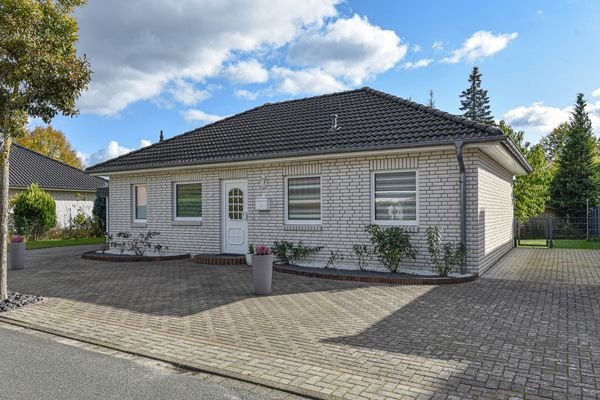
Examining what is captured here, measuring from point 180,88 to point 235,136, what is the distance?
3.44 metres

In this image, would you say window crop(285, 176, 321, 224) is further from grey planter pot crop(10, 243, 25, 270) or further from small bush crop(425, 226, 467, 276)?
grey planter pot crop(10, 243, 25, 270)

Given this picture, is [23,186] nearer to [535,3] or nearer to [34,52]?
[34,52]

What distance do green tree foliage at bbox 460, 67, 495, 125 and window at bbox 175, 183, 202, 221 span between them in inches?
1795

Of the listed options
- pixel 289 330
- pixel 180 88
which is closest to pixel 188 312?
pixel 289 330

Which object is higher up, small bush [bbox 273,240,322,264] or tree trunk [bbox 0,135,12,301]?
tree trunk [bbox 0,135,12,301]

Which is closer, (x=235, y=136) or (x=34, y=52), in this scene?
(x=34, y=52)

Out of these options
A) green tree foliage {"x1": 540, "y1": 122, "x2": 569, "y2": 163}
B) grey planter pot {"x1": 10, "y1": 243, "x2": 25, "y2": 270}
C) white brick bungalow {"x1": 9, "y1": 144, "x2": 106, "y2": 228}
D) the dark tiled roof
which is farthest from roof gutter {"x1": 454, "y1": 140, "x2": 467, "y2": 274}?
green tree foliage {"x1": 540, "y1": 122, "x2": 569, "y2": 163}

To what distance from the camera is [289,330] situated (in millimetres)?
5844

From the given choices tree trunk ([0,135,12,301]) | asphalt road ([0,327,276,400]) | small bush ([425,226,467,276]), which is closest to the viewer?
asphalt road ([0,327,276,400])

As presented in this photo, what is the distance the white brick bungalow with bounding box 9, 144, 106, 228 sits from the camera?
84.3 feet

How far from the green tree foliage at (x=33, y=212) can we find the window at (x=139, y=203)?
1042 cm

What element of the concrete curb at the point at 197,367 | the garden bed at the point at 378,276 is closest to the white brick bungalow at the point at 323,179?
the garden bed at the point at 378,276

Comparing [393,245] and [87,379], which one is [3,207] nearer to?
[87,379]

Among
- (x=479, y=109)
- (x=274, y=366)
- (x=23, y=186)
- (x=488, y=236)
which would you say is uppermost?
(x=479, y=109)
